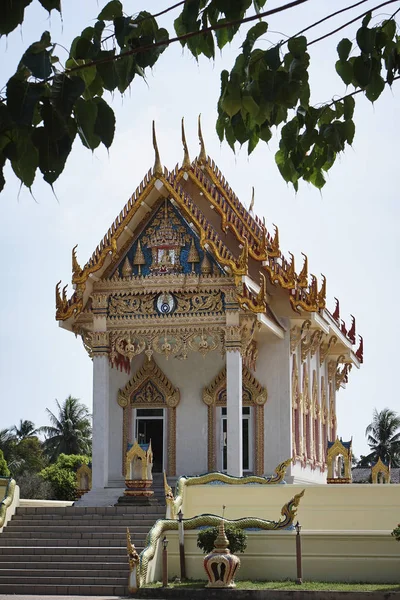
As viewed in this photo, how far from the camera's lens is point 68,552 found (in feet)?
53.6

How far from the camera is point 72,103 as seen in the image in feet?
12.1

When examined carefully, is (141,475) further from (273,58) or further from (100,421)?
(273,58)

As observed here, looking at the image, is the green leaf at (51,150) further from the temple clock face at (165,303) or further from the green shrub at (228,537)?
the temple clock face at (165,303)

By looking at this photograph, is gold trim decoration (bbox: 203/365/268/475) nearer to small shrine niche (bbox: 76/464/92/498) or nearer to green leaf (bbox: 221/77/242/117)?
small shrine niche (bbox: 76/464/92/498)

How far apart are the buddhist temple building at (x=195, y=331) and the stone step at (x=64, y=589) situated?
13.5 ft

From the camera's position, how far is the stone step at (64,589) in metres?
14.7

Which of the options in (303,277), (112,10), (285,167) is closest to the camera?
(112,10)

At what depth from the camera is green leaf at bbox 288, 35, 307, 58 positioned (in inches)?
179

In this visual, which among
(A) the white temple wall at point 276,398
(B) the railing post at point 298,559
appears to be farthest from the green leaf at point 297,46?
(A) the white temple wall at point 276,398

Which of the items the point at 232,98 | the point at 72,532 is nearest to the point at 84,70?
the point at 232,98

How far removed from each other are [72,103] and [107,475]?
53.8 feet

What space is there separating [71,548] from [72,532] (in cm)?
83

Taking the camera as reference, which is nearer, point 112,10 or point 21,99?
point 21,99

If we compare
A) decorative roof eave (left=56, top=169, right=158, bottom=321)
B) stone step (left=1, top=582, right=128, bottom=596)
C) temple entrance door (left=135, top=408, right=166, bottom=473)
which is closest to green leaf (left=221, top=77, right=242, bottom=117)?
stone step (left=1, top=582, right=128, bottom=596)
